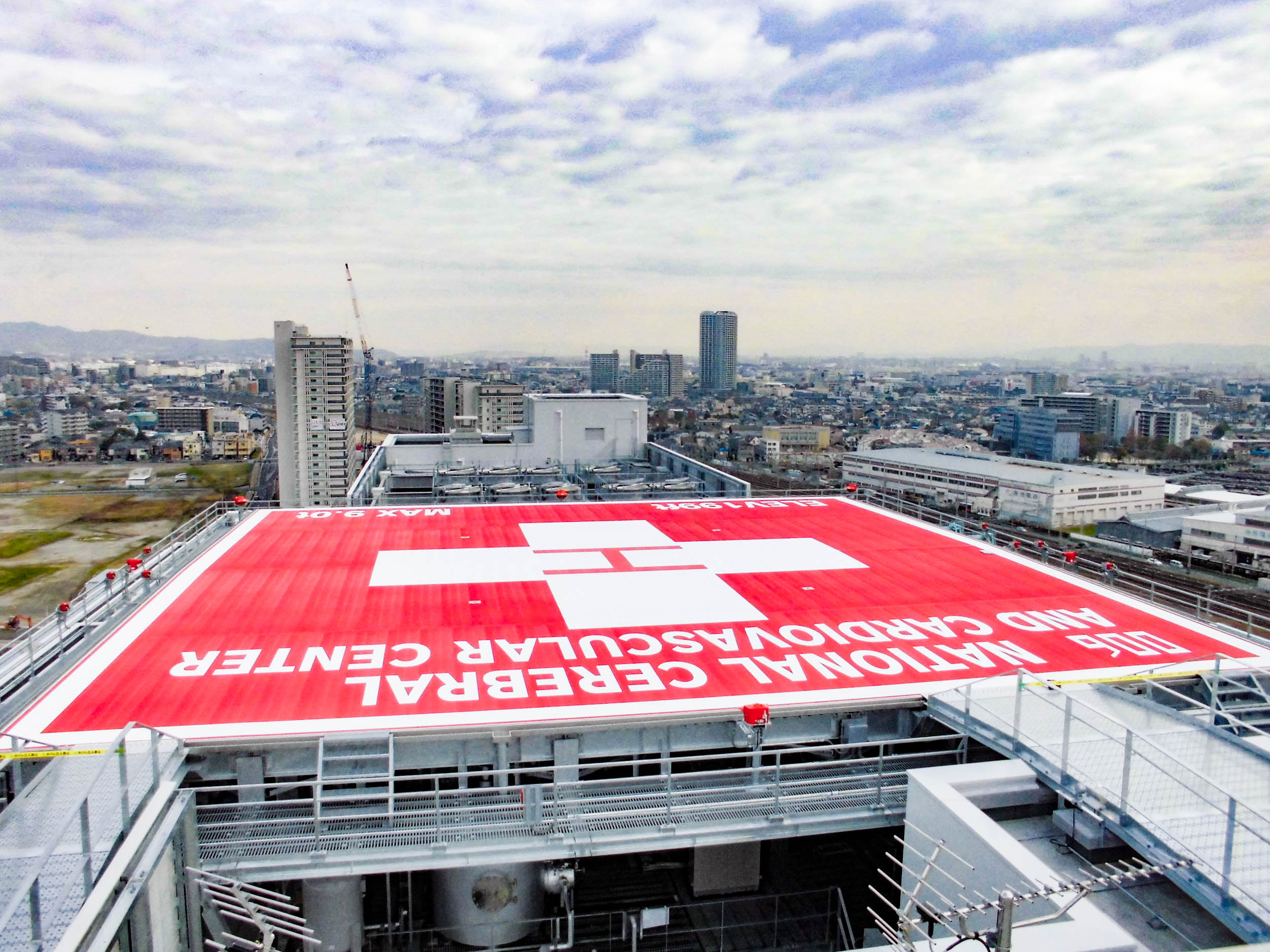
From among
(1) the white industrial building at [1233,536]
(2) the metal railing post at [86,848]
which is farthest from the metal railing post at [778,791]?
(1) the white industrial building at [1233,536]

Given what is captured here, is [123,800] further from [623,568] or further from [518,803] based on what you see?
[623,568]

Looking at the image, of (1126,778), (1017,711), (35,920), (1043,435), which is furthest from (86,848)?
(1043,435)

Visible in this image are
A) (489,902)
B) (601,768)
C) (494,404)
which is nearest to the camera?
(489,902)

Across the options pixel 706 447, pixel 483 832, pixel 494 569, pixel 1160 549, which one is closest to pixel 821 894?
pixel 483 832

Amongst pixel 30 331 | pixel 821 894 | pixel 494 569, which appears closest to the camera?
pixel 821 894

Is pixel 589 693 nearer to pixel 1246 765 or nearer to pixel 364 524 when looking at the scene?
pixel 1246 765
